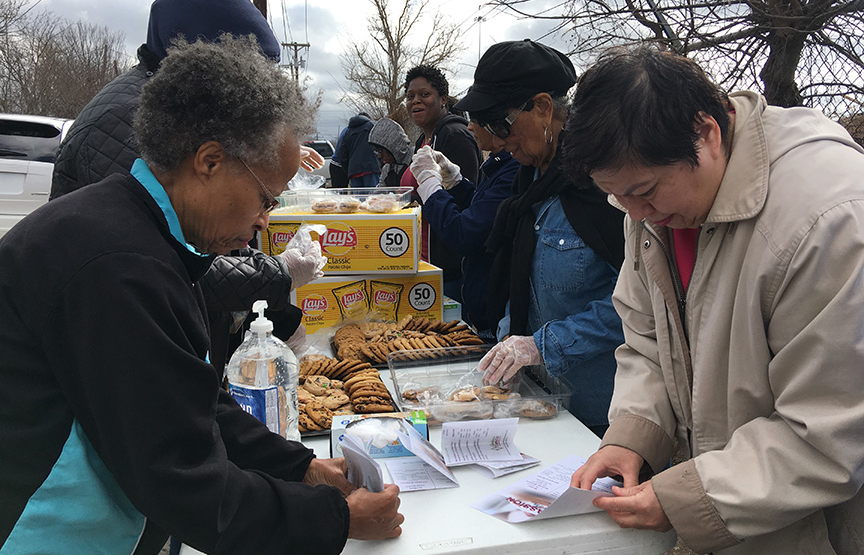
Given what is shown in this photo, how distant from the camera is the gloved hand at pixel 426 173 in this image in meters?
3.50

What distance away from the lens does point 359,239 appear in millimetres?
3418

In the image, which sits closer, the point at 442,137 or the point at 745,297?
the point at 745,297

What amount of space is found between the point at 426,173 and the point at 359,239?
585mm

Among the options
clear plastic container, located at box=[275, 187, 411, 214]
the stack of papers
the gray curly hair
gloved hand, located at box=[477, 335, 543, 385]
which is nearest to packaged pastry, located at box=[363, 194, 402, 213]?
clear plastic container, located at box=[275, 187, 411, 214]

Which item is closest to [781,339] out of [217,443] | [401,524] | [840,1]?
[401,524]

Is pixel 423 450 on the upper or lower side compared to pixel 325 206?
lower

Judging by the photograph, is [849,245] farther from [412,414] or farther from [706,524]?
[412,414]

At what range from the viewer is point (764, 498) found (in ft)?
4.24

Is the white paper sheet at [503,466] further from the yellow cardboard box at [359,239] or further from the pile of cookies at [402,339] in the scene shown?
the yellow cardboard box at [359,239]

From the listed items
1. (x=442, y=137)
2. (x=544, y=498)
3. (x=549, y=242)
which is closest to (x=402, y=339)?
(x=549, y=242)

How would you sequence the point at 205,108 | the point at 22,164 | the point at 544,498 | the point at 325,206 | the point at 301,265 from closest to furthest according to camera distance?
1. the point at 205,108
2. the point at 544,498
3. the point at 301,265
4. the point at 325,206
5. the point at 22,164

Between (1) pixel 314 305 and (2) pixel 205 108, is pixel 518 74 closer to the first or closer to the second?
(2) pixel 205 108

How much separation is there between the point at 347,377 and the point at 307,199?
57.9 inches

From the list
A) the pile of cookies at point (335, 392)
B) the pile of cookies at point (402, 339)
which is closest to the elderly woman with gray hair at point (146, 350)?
the pile of cookies at point (335, 392)
